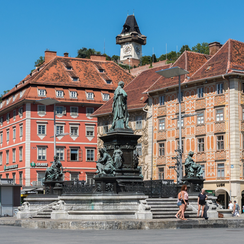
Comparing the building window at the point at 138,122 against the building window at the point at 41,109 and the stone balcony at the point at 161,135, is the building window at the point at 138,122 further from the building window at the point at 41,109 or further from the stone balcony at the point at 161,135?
the building window at the point at 41,109

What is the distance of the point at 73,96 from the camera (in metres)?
70.6

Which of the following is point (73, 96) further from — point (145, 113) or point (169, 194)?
point (169, 194)

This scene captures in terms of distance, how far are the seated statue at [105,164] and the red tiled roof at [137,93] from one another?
36.2m

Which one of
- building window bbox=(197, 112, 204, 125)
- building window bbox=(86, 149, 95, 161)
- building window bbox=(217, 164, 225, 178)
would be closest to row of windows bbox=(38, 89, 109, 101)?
building window bbox=(86, 149, 95, 161)

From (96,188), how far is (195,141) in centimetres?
3149

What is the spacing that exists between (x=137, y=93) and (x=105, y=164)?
40.3 meters

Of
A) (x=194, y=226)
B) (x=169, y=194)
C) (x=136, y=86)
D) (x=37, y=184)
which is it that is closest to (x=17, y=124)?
(x=37, y=184)

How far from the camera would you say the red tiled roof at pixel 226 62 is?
5153cm

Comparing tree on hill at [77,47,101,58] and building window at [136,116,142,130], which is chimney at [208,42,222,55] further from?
tree on hill at [77,47,101,58]

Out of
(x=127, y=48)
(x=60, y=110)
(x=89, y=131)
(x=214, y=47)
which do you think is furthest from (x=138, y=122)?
(x=127, y=48)

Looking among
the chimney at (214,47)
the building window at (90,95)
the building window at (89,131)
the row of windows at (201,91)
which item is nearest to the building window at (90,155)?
the building window at (89,131)

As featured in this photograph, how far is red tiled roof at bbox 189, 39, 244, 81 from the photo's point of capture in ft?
169

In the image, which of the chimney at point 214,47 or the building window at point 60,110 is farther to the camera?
the building window at point 60,110

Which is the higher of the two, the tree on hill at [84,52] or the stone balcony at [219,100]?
the tree on hill at [84,52]
